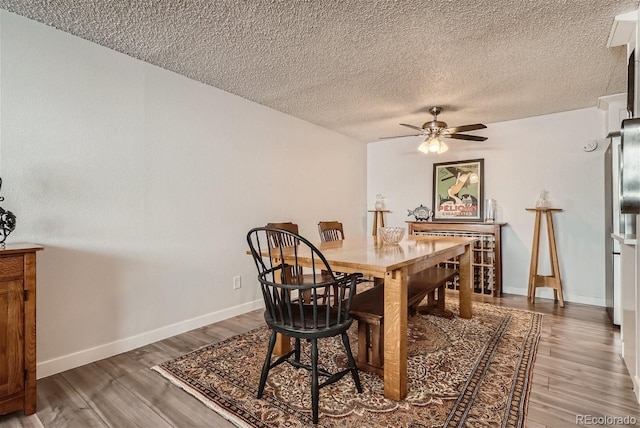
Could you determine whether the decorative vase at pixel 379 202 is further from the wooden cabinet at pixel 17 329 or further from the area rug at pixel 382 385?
the wooden cabinet at pixel 17 329

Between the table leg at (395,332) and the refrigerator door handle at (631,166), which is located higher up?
the refrigerator door handle at (631,166)

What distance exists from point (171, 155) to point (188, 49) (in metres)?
0.85

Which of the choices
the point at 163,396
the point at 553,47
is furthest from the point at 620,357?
the point at 163,396

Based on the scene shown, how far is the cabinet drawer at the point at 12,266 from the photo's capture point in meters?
1.61

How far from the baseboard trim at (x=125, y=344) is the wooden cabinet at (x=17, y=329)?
0.45 metres

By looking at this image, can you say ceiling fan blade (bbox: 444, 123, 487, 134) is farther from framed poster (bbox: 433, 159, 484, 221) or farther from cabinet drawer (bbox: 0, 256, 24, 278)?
cabinet drawer (bbox: 0, 256, 24, 278)

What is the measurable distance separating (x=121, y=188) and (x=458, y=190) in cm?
399

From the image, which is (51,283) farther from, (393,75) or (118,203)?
(393,75)

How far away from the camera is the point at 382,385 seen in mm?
1900

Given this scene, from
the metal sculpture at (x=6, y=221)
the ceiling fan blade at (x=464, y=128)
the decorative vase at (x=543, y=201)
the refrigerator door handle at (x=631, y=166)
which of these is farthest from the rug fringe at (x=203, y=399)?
the decorative vase at (x=543, y=201)

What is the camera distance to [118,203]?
95.2 inches

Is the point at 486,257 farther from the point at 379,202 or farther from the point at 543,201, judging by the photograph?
the point at 379,202

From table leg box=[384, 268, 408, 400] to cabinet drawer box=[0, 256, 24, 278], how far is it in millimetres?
1890

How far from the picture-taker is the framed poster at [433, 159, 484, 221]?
14.3 ft
